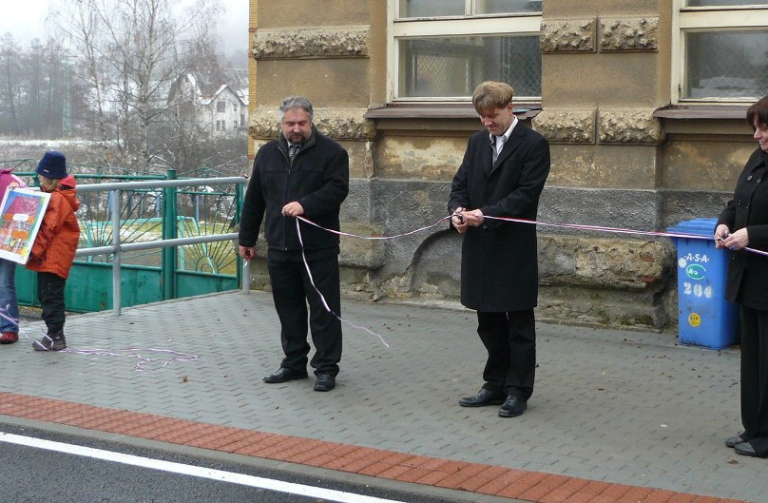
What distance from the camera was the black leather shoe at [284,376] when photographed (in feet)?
26.8

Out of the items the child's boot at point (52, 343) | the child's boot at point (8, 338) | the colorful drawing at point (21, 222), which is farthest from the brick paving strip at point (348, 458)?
the child's boot at point (8, 338)

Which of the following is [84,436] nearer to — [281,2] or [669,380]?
[669,380]

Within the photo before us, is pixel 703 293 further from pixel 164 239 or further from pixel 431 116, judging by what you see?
pixel 164 239

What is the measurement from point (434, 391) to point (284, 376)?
1059 mm

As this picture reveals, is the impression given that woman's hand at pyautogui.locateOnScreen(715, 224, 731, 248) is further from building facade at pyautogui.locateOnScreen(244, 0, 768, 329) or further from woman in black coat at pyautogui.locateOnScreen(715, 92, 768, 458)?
building facade at pyautogui.locateOnScreen(244, 0, 768, 329)

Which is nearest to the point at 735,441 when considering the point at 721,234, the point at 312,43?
the point at 721,234

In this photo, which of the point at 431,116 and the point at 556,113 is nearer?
the point at 556,113

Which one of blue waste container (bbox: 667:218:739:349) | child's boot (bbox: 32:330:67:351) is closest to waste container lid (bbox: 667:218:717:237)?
blue waste container (bbox: 667:218:739:349)

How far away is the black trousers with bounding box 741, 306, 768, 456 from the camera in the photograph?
20.8ft

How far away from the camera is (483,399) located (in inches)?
295

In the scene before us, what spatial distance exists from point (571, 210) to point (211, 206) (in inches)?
192

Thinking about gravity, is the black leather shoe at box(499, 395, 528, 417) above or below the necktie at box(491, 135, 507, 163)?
below

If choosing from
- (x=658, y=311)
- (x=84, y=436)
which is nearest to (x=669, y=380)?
(x=658, y=311)

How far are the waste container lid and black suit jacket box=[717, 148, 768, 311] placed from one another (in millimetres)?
2889
